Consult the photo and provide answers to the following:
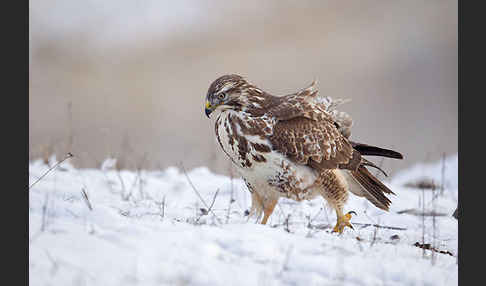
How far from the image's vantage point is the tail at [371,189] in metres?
5.10

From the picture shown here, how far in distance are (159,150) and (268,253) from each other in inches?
311

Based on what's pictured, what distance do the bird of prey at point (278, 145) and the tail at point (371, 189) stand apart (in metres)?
0.20

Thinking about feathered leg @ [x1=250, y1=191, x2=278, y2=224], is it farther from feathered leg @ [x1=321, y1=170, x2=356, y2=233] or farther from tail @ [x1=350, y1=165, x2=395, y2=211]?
tail @ [x1=350, y1=165, x2=395, y2=211]

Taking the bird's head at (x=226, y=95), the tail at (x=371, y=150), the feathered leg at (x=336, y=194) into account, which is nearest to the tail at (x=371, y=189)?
the tail at (x=371, y=150)

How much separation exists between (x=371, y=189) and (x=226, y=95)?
182 centimetres

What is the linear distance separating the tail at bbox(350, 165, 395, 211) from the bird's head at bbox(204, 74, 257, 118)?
1404 millimetres

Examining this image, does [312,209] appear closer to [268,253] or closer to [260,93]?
[260,93]

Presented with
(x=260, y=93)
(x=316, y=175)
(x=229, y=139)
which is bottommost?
(x=316, y=175)

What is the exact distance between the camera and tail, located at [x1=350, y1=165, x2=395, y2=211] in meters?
5.10

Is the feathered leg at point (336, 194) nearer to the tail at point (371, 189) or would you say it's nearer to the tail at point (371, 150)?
the tail at point (371, 189)

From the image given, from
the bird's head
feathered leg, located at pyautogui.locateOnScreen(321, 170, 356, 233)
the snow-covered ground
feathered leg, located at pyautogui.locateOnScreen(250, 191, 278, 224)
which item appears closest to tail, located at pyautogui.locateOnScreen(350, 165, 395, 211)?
feathered leg, located at pyautogui.locateOnScreen(321, 170, 356, 233)

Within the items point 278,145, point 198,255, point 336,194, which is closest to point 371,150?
point 336,194

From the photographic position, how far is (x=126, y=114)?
13.4 meters

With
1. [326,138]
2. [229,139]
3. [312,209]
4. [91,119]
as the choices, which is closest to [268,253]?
[229,139]
